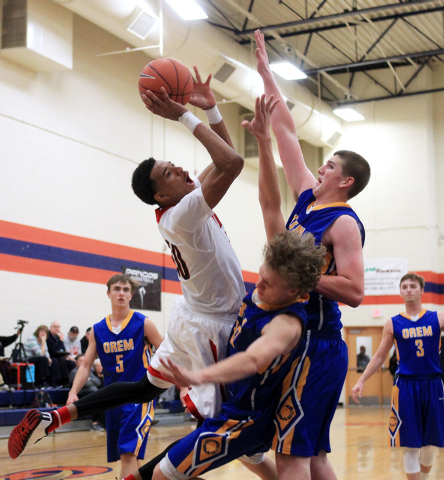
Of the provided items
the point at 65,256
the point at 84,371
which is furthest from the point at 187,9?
the point at 84,371

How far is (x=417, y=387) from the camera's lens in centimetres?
613

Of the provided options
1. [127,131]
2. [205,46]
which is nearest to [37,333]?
[127,131]

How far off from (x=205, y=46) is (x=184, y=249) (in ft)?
35.4

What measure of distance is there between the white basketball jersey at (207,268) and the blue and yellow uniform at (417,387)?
3.09 metres

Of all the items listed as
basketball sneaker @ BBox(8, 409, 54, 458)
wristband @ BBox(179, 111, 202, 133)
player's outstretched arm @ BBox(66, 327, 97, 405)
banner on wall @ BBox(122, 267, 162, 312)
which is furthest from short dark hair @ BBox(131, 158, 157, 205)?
banner on wall @ BBox(122, 267, 162, 312)

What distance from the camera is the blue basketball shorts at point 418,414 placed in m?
5.91

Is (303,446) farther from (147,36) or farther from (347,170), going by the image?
(147,36)

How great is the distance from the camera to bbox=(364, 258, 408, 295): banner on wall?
719 inches

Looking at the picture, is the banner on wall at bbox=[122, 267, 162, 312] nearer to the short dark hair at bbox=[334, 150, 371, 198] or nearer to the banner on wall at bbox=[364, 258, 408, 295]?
the banner on wall at bbox=[364, 258, 408, 295]

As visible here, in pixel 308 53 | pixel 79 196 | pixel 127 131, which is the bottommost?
pixel 79 196

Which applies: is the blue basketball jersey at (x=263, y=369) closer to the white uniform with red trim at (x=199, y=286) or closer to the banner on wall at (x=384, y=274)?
the white uniform with red trim at (x=199, y=286)

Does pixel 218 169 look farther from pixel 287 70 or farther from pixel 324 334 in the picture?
pixel 287 70

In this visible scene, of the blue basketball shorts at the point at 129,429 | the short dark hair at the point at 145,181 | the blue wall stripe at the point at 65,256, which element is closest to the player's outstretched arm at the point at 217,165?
the short dark hair at the point at 145,181

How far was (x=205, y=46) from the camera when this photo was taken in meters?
13.6
